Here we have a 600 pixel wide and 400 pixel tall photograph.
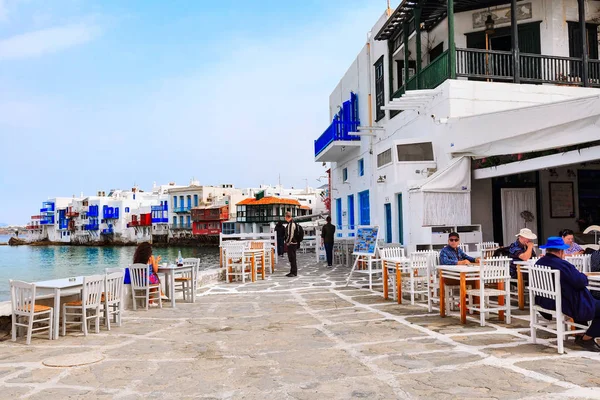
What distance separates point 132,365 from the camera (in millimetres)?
5547

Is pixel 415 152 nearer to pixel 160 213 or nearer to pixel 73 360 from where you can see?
pixel 73 360

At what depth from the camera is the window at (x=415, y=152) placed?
1363 centimetres

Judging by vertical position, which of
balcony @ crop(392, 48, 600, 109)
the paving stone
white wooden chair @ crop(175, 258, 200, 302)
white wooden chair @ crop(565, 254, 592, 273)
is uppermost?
balcony @ crop(392, 48, 600, 109)

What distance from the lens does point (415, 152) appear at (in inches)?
541

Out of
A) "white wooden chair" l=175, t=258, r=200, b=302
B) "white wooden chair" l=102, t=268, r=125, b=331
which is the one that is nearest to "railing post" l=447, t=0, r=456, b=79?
"white wooden chair" l=175, t=258, r=200, b=302

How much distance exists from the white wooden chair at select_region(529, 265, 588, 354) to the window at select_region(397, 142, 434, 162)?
7816mm

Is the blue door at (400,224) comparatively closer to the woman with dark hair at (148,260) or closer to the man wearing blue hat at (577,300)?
the woman with dark hair at (148,260)

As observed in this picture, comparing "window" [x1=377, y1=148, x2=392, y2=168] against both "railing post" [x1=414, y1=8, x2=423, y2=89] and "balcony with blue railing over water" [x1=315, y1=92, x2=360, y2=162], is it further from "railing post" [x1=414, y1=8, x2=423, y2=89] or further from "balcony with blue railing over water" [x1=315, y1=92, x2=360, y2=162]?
"balcony with blue railing over water" [x1=315, y1=92, x2=360, y2=162]

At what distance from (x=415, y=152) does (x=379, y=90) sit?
5.38 m

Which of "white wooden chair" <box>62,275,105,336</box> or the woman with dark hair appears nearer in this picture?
"white wooden chair" <box>62,275,105,336</box>

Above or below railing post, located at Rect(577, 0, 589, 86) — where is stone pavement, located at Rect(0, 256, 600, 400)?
below

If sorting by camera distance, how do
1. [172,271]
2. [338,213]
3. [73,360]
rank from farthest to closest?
1. [338,213]
2. [172,271]
3. [73,360]

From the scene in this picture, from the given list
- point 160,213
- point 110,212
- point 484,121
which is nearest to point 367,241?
point 484,121

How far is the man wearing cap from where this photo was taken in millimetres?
8266
